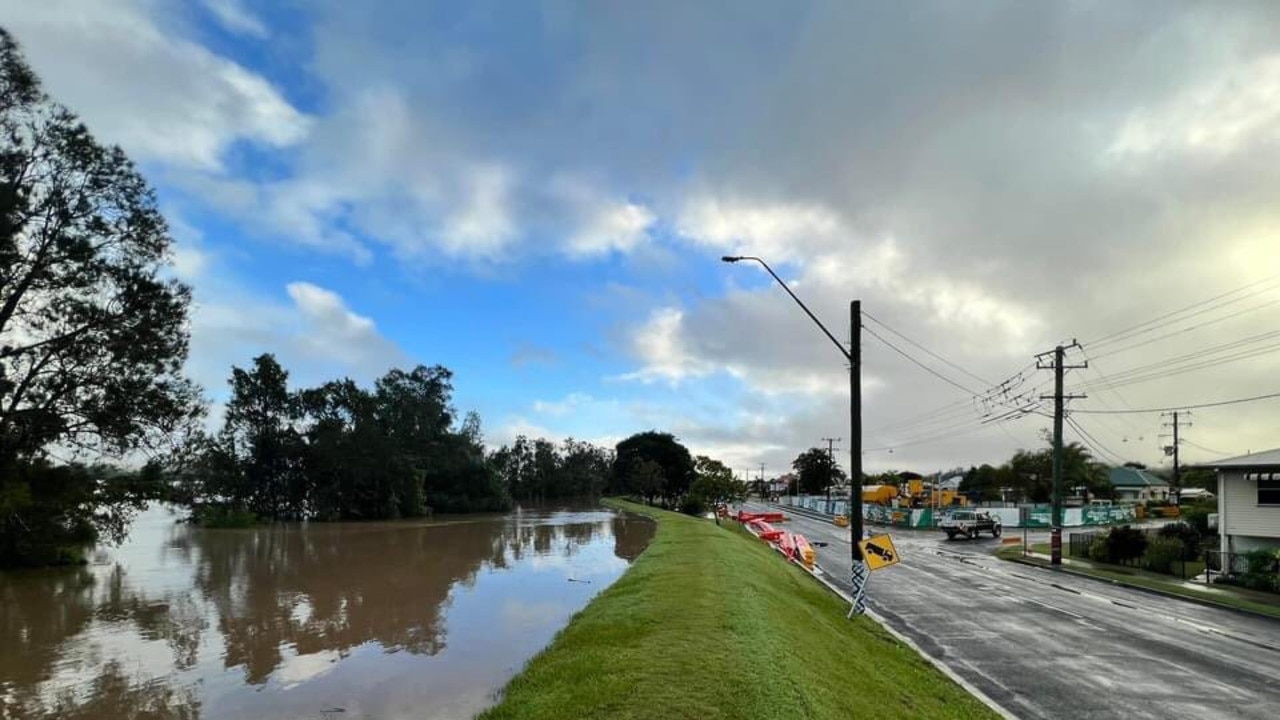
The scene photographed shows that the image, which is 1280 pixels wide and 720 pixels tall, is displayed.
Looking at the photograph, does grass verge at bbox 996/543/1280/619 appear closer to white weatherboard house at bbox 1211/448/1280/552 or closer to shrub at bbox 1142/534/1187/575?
shrub at bbox 1142/534/1187/575

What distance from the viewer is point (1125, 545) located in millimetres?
37250

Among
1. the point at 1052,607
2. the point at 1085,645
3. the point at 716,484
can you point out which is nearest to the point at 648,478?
the point at 716,484

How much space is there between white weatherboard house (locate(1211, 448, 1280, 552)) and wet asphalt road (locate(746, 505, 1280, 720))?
821cm

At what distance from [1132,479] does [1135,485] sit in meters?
1.98

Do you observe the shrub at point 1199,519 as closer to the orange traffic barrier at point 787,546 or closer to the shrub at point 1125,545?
the shrub at point 1125,545

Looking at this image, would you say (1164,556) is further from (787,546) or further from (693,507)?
(693,507)

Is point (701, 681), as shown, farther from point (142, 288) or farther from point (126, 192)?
point (126, 192)

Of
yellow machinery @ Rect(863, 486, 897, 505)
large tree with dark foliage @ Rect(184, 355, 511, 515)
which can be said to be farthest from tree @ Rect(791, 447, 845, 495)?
large tree with dark foliage @ Rect(184, 355, 511, 515)

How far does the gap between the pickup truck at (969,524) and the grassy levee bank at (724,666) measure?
40.8m

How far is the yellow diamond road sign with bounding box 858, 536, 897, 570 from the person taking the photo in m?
17.0

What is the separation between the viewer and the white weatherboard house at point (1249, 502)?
31797 mm

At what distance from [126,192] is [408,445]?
60622mm

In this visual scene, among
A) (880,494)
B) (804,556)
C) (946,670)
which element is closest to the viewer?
(946,670)

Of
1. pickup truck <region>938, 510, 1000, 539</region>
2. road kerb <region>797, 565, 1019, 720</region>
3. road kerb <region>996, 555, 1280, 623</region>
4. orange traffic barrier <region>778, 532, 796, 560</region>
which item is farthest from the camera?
pickup truck <region>938, 510, 1000, 539</region>
